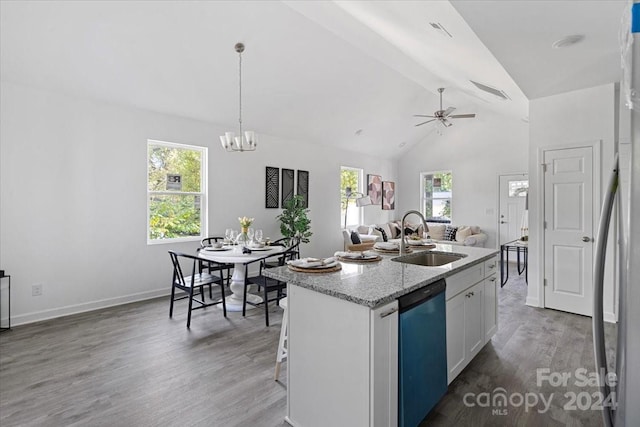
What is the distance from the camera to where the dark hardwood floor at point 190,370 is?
2025mm

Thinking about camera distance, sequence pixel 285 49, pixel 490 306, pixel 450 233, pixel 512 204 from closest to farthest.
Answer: pixel 490 306, pixel 285 49, pixel 512 204, pixel 450 233

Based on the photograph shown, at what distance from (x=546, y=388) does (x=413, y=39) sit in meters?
3.26

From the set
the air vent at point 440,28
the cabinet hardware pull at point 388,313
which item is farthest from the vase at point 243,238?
the air vent at point 440,28

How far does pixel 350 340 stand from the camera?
156cm

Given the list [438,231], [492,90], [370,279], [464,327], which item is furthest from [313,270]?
[438,231]

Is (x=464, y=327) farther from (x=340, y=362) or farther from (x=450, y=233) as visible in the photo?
(x=450, y=233)

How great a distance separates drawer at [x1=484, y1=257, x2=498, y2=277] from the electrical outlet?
15.3 feet

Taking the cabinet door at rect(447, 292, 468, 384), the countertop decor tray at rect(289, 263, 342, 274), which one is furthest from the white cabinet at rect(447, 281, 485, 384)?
the countertop decor tray at rect(289, 263, 342, 274)

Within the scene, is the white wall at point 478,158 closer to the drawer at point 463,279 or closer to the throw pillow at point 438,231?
the throw pillow at point 438,231

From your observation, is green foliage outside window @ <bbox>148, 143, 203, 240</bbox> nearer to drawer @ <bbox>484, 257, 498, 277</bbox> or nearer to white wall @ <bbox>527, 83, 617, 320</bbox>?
drawer @ <bbox>484, 257, 498, 277</bbox>

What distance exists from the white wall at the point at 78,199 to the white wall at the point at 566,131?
4.50 meters

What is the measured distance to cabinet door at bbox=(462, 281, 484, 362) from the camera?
237cm

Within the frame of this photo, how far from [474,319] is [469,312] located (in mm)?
144

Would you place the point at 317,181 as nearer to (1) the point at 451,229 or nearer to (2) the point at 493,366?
(1) the point at 451,229
